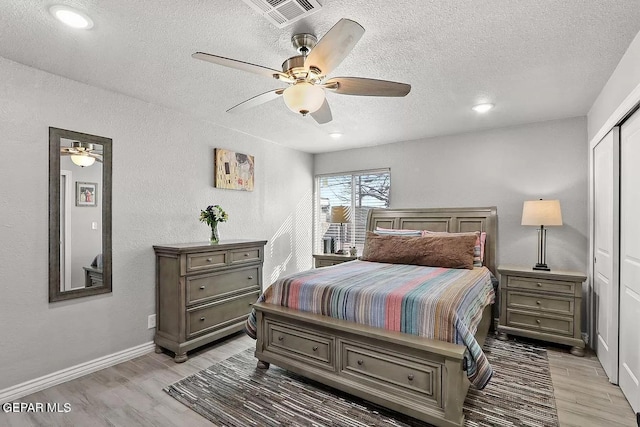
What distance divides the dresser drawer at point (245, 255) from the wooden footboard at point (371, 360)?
0.85 metres

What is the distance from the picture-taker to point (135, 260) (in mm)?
3057

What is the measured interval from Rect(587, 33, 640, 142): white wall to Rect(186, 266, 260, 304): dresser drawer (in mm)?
3533

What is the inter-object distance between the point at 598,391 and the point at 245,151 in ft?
13.8

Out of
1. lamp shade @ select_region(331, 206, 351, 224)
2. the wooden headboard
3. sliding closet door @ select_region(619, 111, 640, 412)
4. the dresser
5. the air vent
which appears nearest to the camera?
the air vent

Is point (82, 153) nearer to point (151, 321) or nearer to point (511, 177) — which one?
point (151, 321)

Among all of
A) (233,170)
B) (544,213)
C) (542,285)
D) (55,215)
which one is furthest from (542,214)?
(55,215)

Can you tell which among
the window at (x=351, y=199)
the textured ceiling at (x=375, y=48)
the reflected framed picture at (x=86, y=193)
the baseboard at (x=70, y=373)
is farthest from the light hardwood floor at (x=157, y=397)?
the window at (x=351, y=199)

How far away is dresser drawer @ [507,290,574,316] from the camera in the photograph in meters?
3.11

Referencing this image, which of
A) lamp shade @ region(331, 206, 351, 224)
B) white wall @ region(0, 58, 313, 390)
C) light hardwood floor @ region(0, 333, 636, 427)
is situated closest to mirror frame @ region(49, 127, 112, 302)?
white wall @ region(0, 58, 313, 390)

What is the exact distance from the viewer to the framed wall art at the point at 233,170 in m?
3.87

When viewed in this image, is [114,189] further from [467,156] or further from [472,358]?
[467,156]

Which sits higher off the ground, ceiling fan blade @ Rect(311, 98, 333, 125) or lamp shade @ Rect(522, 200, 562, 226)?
ceiling fan blade @ Rect(311, 98, 333, 125)

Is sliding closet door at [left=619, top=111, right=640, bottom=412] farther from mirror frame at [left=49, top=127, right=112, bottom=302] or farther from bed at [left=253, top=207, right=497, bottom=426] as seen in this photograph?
mirror frame at [left=49, top=127, right=112, bottom=302]

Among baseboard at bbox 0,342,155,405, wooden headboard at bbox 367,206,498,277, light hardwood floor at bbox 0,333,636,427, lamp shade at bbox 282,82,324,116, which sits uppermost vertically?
lamp shade at bbox 282,82,324,116
